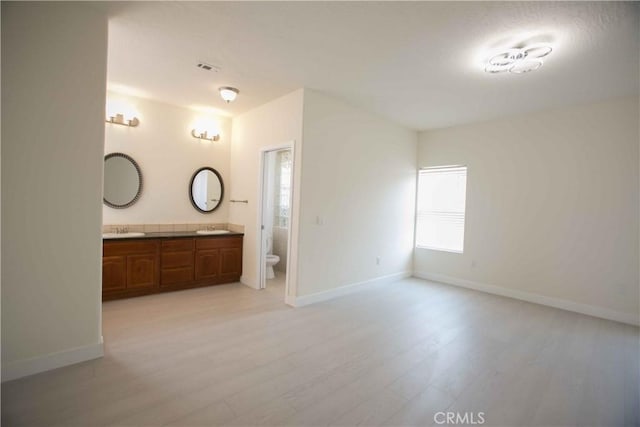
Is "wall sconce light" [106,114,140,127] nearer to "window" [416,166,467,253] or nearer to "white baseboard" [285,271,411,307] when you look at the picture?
"white baseboard" [285,271,411,307]

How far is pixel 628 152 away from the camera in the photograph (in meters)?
3.52

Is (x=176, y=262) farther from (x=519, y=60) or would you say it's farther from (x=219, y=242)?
(x=519, y=60)

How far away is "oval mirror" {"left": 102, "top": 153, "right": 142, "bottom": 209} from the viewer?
401 cm

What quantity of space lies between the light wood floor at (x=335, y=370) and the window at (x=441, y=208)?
5.35 feet

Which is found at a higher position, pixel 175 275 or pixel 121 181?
pixel 121 181

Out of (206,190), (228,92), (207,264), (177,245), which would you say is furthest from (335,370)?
(206,190)

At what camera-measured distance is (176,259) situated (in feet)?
13.8

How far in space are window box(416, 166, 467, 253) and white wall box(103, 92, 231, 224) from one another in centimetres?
352

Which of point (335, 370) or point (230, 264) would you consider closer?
point (335, 370)

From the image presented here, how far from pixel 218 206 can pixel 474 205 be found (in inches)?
161

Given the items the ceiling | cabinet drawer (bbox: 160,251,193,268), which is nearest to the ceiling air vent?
the ceiling

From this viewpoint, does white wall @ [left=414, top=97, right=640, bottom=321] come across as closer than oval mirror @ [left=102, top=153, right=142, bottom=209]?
Yes

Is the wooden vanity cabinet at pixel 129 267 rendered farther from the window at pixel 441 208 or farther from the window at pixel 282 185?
the window at pixel 441 208

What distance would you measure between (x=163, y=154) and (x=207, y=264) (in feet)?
5.68
